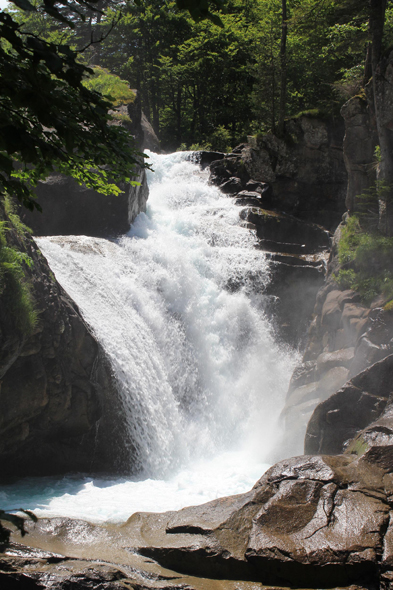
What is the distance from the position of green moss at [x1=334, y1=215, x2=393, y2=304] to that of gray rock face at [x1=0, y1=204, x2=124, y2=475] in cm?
738

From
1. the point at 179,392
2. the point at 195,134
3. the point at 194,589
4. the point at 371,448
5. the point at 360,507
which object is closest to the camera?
the point at 194,589

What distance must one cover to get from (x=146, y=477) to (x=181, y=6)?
29.5ft

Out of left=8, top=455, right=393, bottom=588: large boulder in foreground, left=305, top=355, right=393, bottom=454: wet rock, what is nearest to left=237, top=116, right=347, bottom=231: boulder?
left=305, top=355, right=393, bottom=454: wet rock

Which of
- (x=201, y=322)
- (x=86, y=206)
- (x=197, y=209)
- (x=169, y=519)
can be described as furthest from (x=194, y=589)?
(x=197, y=209)

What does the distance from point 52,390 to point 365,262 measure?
922 centimetres

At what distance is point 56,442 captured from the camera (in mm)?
9266

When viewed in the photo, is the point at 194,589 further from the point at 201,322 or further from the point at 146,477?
the point at 201,322

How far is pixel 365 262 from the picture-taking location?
505 inches

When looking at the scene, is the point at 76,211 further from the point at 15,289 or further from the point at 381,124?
the point at 381,124

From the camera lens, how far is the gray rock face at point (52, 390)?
27.2 ft

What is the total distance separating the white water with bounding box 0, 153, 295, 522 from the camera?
8492 millimetres

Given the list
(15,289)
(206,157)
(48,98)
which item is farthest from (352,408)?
(206,157)

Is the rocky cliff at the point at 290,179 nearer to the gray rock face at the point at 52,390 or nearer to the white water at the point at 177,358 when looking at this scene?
the white water at the point at 177,358

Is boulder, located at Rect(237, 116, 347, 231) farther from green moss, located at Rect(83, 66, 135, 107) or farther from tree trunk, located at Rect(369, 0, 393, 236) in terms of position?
tree trunk, located at Rect(369, 0, 393, 236)
